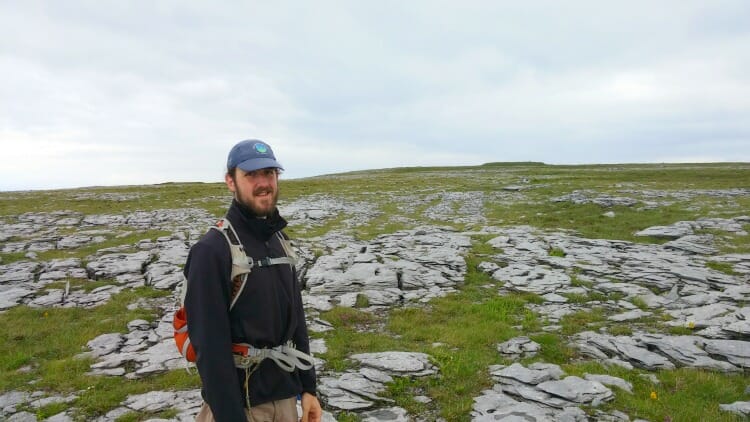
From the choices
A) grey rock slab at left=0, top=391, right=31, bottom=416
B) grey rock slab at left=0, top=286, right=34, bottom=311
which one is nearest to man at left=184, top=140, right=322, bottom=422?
grey rock slab at left=0, top=391, right=31, bottom=416

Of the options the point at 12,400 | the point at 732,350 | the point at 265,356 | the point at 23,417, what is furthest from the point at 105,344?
the point at 732,350

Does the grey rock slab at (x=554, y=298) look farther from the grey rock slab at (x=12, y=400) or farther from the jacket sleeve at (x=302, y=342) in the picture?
the grey rock slab at (x=12, y=400)

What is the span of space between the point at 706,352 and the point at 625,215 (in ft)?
70.2

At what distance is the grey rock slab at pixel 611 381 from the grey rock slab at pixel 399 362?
3.65m

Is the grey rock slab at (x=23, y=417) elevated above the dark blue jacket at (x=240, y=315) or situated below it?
below

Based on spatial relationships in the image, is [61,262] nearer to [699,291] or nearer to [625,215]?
[699,291]

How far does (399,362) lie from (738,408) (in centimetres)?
715

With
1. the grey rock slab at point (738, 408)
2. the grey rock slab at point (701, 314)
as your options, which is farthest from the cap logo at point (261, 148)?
the grey rock slab at point (701, 314)

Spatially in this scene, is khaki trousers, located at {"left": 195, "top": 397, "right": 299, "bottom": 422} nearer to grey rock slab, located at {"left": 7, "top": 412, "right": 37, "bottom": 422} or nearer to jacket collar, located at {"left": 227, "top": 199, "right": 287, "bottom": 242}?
jacket collar, located at {"left": 227, "top": 199, "right": 287, "bottom": 242}

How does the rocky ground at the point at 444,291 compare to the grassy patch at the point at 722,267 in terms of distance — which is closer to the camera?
the rocky ground at the point at 444,291

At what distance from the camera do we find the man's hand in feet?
17.7

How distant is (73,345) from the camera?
1232 cm

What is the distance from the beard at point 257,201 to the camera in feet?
16.0

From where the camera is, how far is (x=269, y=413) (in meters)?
4.87
